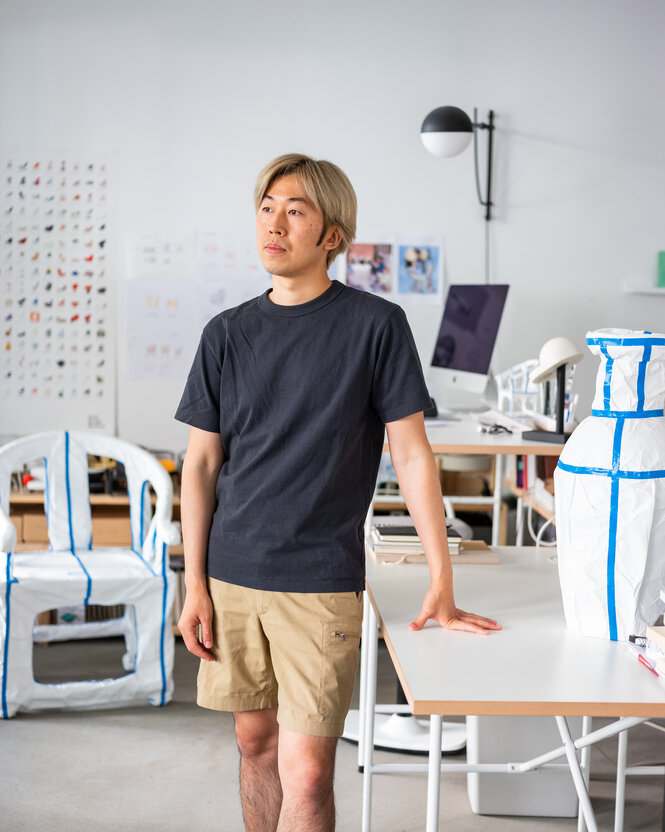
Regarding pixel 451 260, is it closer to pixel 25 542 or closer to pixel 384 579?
pixel 25 542

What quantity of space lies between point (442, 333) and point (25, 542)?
180 centimetres

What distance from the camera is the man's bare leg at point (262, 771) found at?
1649 mm

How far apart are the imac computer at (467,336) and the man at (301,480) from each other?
6.40 ft

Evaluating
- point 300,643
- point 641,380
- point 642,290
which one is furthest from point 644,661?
point 642,290

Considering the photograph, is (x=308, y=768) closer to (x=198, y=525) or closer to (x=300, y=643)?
(x=300, y=643)

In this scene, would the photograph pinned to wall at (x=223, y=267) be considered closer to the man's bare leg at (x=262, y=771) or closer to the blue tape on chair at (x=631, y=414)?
the man's bare leg at (x=262, y=771)

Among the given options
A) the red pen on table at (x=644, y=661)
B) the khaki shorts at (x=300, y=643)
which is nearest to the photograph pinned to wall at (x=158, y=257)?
the khaki shorts at (x=300, y=643)

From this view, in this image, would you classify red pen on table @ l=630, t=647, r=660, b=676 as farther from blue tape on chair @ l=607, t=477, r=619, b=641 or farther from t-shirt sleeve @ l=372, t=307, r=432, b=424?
t-shirt sleeve @ l=372, t=307, r=432, b=424

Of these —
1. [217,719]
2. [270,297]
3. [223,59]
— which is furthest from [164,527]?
[223,59]

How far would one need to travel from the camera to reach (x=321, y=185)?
1542 millimetres

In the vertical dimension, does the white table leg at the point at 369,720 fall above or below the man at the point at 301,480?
below

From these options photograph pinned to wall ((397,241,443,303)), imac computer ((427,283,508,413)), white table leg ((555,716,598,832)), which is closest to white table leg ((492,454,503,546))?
imac computer ((427,283,508,413))

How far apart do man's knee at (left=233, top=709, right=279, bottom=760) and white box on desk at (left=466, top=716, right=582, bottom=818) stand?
31.6 inches

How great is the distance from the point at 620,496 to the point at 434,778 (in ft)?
1.67
